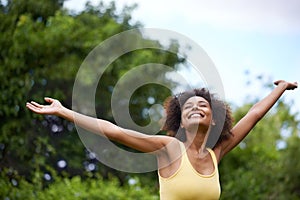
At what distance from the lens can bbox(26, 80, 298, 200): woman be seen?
4.17m

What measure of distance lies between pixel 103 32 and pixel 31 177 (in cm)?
231

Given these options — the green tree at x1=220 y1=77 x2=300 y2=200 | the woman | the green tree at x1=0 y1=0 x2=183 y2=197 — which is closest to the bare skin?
the woman

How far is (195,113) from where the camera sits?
14.4 feet

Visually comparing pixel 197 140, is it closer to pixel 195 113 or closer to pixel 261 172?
pixel 195 113

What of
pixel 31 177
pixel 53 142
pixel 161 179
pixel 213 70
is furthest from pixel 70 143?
pixel 161 179

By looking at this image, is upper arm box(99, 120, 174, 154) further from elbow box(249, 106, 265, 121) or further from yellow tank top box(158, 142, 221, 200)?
elbow box(249, 106, 265, 121)

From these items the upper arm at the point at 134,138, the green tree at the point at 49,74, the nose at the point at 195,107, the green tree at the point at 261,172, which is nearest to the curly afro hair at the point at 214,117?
the nose at the point at 195,107

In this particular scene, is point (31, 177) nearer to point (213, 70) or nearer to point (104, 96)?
point (104, 96)

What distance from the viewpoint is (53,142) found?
10.1m

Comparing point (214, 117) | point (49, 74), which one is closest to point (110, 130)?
point (214, 117)

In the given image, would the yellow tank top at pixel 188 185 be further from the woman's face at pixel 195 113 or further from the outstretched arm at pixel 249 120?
the outstretched arm at pixel 249 120

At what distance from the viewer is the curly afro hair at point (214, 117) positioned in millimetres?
4527

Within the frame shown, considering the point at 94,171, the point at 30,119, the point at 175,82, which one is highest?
the point at 175,82

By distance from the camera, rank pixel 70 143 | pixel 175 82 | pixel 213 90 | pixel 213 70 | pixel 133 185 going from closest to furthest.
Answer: pixel 213 90 → pixel 213 70 → pixel 133 185 → pixel 175 82 → pixel 70 143
